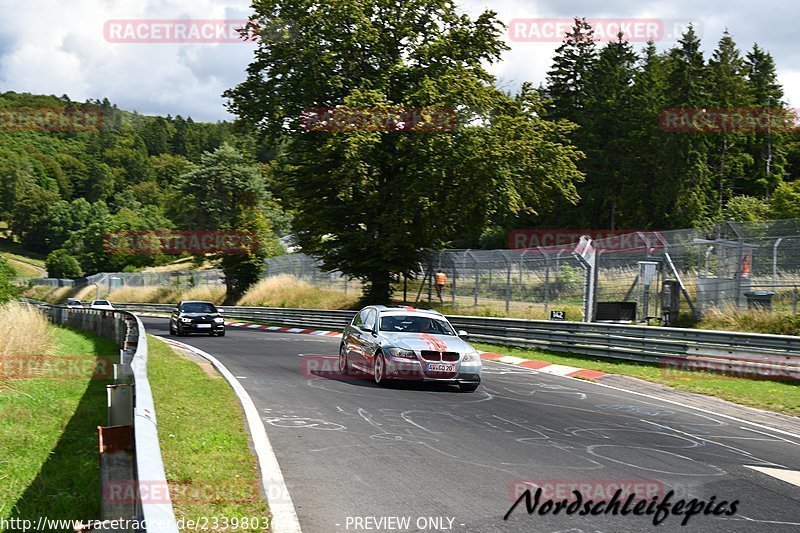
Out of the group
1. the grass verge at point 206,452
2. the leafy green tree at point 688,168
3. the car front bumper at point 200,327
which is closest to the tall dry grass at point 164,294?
the car front bumper at point 200,327

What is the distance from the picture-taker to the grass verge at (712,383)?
13.5 meters

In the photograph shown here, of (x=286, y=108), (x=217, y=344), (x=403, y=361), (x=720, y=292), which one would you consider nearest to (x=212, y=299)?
(x=286, y=108)

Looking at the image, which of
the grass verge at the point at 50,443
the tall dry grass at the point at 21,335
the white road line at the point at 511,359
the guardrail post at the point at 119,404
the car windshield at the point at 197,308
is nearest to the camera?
the guardrail post at the point at 119,404

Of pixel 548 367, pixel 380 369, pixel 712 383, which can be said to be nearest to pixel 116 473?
pixel 380 369

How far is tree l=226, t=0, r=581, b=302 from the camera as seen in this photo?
33.7 metres

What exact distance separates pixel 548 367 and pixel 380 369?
675 centimetres

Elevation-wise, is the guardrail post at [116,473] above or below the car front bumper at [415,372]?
above

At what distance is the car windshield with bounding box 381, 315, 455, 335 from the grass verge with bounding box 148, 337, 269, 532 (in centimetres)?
314

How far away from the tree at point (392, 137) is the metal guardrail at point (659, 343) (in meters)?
8.79

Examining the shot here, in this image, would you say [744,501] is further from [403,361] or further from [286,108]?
[286,108]

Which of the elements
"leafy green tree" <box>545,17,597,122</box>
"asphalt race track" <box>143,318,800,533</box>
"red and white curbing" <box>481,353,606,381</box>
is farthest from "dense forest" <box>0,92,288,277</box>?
"asphalt race track" <box>143,318,800,533</box>

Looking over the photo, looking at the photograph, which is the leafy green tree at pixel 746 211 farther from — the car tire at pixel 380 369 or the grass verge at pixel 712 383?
the car tire at pixel 380 369

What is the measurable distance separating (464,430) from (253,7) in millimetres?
32630

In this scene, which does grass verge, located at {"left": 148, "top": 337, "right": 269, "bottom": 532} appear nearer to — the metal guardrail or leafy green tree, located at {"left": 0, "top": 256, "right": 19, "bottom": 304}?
the metal guardrail
